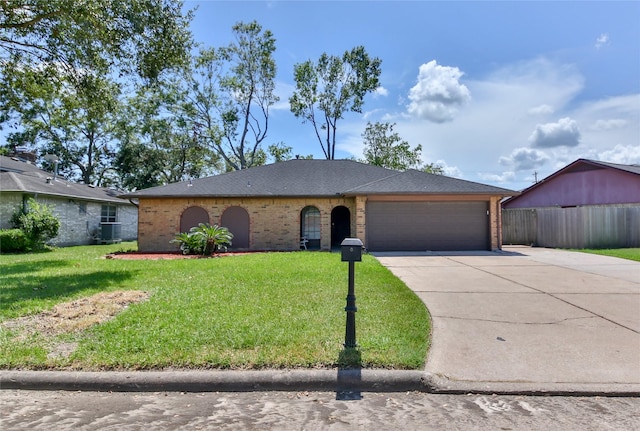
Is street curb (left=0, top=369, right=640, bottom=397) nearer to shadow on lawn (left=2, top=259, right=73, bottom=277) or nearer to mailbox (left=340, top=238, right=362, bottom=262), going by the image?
mailbox (left=340, top=238, right=362, bottom=262)

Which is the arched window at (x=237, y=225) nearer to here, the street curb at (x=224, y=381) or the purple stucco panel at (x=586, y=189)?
the street curb at (x=224, y=381)

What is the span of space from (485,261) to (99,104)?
530 inches

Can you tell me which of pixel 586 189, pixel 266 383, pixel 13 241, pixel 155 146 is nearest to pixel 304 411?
pixel 266 383

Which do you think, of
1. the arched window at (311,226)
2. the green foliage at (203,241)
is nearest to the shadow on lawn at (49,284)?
the green foliage at (203,241)

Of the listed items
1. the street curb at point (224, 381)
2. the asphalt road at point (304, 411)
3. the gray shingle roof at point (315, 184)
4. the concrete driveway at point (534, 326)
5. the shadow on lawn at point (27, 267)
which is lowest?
the asphalt road at point (304, 411)

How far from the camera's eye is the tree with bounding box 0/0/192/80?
897 centimetres

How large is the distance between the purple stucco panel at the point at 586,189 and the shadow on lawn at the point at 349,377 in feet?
77.8

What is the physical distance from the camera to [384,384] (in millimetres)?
3400

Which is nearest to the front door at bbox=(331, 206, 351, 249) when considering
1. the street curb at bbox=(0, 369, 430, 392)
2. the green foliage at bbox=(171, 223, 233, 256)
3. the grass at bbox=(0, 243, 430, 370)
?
the green foliage at bbox=(171, 223, 233, 256)

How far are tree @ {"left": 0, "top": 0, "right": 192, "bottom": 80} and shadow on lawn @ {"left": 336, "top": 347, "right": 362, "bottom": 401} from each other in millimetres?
9924

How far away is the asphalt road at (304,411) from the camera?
2777mm

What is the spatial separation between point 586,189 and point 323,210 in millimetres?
17881

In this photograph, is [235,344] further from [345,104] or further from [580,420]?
[345,104]

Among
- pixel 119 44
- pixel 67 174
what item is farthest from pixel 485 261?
pixel 67 174
